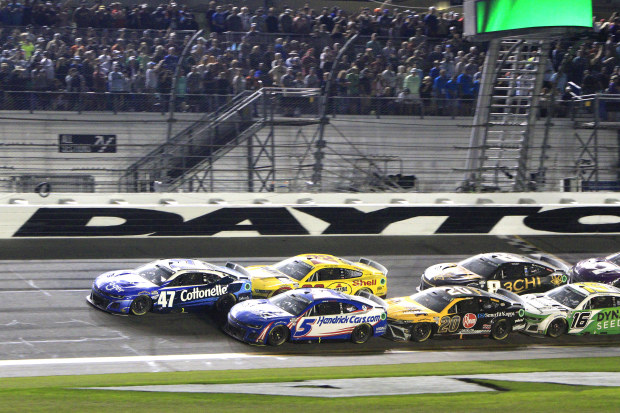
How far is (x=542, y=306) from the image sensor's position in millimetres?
13023

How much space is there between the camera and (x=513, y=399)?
25.0ft

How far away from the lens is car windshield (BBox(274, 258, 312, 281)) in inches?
554

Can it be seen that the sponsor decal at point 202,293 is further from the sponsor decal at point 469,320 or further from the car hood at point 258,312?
the sponsor decal at point 469,320

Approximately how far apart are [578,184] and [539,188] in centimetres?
118

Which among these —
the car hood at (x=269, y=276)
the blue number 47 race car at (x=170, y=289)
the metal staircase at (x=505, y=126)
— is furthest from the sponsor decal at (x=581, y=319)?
the metal staircase at (x=505, y=126)

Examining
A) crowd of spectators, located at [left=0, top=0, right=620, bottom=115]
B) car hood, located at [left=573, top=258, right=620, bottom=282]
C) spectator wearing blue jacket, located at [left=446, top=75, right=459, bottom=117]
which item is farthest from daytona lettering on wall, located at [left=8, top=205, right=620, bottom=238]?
car hood, located at [left=573, top=258, right=620, bottom=282]

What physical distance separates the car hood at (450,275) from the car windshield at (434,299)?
4.36 feet

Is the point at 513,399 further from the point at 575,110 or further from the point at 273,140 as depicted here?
the point at 575,110

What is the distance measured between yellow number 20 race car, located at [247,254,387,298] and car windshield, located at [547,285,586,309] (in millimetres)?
2892

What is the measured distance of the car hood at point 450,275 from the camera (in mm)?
14281

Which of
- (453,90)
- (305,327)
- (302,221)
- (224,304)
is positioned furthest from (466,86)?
(305,327)

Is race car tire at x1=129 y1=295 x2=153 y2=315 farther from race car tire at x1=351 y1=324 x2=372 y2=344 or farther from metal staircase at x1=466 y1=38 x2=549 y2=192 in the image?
metal staircase at x1=466 y1=38 x2=549 y2=192

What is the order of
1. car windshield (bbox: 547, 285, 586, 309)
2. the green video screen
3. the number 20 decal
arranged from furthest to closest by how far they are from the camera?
the green video screen
car windshield (bbox: 547, 285, 586, 309)
the number 20 decal

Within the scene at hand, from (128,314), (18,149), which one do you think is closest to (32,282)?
(128,314)
